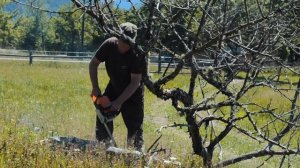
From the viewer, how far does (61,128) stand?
27.3 ft

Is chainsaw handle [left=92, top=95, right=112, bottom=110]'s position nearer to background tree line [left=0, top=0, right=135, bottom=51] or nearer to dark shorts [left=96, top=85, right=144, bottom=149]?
dark shorts [left=96, top=85, right=144, bottom=149]

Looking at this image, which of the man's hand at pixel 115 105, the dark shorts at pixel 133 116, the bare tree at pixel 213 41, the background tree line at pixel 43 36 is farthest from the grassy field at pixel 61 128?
the background tree line at pixel 43 36

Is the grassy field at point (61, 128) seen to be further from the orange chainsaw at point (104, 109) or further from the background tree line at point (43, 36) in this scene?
the background tree line at point (43, 36)

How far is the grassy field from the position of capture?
4730 millimetres

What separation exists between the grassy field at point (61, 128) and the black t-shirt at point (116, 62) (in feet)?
2.20

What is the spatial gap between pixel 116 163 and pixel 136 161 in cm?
19

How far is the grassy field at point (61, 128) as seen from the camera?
473cm

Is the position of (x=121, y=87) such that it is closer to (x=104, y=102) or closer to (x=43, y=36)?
(x=104, y=102)

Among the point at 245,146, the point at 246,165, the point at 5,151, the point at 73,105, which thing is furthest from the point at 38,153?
the point at 73,105

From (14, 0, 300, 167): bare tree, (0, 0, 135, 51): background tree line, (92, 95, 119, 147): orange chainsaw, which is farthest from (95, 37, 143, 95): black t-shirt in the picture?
(0, 0, 135, 51): background tree line

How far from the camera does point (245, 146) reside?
39.8 ft

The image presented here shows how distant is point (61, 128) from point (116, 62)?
1809 millimetres

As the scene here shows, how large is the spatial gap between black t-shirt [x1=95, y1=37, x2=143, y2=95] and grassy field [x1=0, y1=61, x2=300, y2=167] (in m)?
0.67

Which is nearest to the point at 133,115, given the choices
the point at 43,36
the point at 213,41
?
the point at 213,41
